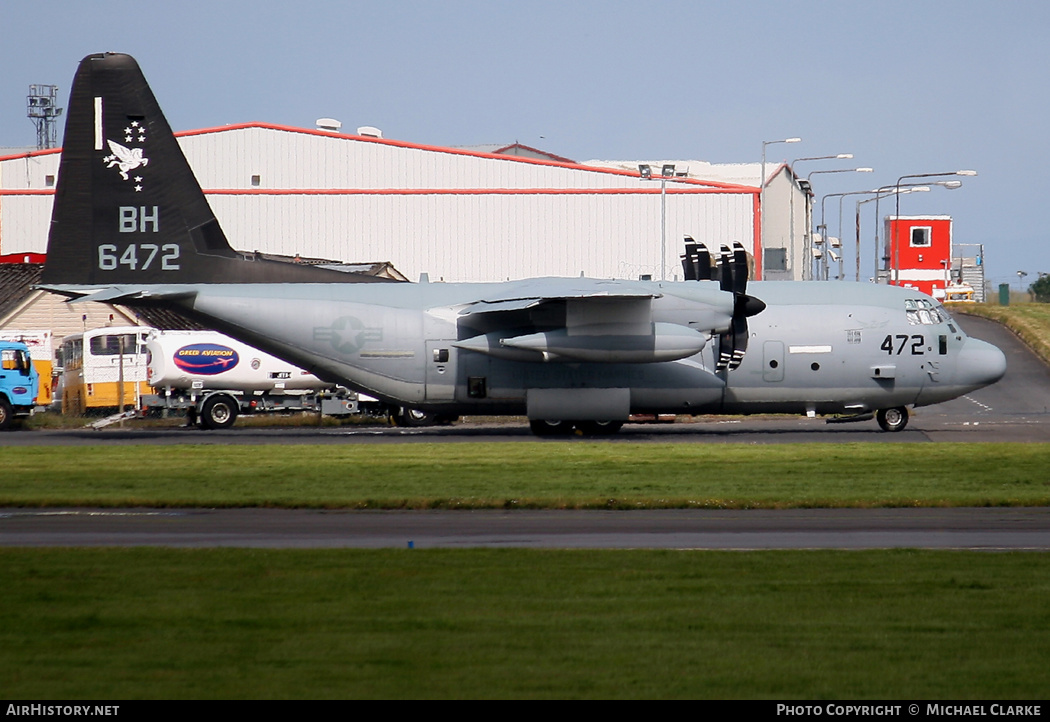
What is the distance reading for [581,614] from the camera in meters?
11.1

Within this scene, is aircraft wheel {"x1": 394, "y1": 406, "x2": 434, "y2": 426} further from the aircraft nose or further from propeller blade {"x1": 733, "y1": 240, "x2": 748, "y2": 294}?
the aircraft nose

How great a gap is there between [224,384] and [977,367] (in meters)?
25.7

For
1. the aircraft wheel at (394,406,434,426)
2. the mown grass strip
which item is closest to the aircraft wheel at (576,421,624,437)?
the mown grass strip

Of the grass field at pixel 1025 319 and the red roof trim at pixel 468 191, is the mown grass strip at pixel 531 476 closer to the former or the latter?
the grass field at pixel 1025 319

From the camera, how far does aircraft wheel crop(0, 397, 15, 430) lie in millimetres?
43219

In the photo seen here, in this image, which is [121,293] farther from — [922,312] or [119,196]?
[922,312]

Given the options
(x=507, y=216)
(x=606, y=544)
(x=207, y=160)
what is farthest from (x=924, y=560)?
(x=207, y=160)

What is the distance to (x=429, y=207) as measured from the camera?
249 ft

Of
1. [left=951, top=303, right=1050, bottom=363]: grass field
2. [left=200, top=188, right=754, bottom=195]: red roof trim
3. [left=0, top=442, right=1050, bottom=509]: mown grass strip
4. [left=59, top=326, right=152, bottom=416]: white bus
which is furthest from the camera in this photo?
[left=200, top=188, right=754, bottom=195]: red roof trim

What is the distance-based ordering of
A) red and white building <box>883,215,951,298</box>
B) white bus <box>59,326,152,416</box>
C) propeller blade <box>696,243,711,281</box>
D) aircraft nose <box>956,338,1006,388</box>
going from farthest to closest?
red and white building <box>883,215,951,298</box>, white bus <box>59,326,152,416</box>, propeller blade <box>696,243,711,281</box>, aircraft nose <box>956,338,1006,388</box>

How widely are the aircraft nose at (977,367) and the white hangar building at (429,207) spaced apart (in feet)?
119

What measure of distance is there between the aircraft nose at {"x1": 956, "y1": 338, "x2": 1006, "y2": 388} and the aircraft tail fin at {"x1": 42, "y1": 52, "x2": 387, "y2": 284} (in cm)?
2205

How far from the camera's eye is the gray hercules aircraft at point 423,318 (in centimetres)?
3453

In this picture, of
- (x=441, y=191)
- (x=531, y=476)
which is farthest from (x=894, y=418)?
(x=441, y=191)
